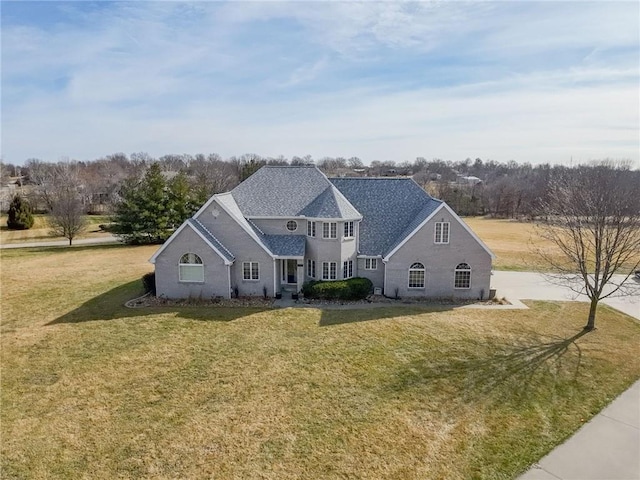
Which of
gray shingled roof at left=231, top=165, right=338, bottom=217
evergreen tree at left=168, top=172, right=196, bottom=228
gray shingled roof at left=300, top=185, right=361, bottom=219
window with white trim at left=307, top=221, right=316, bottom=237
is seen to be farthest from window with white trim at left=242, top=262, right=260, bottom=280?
evergreen tree at left=168, top=172, right=196, bottom=228

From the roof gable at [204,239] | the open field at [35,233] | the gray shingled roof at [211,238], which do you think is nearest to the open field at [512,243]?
the gray shingled roof at [211,238]

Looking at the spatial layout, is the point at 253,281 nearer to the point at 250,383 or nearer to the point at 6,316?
the point at 250,383

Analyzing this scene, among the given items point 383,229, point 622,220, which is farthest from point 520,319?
point 383,229

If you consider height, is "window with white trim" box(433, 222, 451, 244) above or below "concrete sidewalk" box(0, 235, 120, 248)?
above

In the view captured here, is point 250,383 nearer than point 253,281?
Yes

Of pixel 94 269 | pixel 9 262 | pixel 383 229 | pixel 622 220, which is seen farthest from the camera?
pixel 9 262

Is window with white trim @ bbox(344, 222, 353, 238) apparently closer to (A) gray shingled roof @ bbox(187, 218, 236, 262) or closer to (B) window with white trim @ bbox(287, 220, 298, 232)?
(B) window with white trim @ bbox(287, 220, 298, 232)

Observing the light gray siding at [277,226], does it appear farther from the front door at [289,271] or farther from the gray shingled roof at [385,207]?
the gray shingled roof at [385,207]
